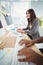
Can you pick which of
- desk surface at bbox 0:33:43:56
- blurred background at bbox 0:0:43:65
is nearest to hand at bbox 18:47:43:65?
desk surface at bbox 0:33:43:56

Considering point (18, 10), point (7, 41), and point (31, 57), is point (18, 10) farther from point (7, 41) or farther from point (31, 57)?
point (31, 57)

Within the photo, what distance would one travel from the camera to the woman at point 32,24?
1613 millimetres

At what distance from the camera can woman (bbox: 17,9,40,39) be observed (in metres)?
1.61

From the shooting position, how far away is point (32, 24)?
1.65m

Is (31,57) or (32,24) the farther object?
(32,24)

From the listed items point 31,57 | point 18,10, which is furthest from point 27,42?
point 18,10

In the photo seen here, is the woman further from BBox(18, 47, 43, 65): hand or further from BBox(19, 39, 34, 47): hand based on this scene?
BBox(18, 47, 43, 65): hand

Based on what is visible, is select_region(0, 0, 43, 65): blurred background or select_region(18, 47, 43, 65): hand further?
select_region(0, 0, 43, 65): blurred background

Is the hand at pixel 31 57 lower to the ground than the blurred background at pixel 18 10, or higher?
lower

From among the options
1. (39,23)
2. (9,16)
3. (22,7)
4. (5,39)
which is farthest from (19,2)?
(5,39)

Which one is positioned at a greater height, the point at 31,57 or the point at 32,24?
the point at 32,24

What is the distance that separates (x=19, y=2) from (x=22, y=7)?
0.20 ft

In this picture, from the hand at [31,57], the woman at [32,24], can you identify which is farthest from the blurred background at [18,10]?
the hand at [31,57]

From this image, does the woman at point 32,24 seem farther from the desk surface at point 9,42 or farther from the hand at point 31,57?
the hand at point 31,57
